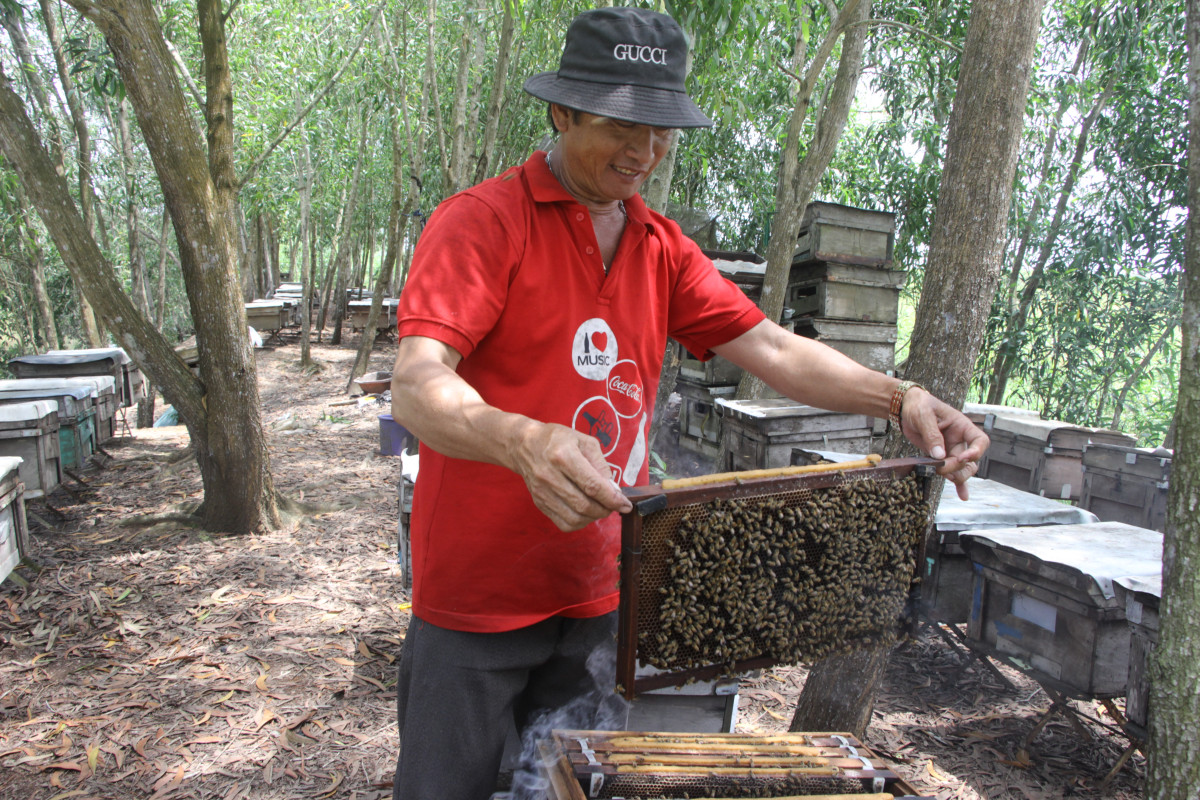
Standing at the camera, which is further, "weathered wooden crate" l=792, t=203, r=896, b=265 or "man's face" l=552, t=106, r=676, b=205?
"weathered wooden crate" l=792, t=203, r=896, b=265

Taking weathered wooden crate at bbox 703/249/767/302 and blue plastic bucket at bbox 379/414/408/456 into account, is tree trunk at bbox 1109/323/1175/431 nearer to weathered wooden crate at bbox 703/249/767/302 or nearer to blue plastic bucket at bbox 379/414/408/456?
weathered wooden crate at bbox 703/249/767/302

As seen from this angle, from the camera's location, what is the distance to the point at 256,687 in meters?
4.10

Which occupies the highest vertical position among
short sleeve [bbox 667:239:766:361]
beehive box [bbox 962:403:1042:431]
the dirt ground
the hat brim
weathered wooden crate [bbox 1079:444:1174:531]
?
the hat brim

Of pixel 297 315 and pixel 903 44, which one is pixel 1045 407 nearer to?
pixel 903 44

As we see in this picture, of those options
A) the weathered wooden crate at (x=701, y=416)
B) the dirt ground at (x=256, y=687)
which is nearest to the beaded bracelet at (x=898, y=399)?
the dirt ground at (x=256, y=687)

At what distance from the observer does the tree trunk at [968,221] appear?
2.87 m

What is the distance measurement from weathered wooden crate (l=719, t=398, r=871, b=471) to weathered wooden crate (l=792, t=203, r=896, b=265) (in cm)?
173

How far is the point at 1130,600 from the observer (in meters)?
3.14

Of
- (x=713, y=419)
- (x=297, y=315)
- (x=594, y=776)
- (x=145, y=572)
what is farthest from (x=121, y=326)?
(x=297, y=315)

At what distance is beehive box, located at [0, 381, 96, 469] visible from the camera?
22.0ft

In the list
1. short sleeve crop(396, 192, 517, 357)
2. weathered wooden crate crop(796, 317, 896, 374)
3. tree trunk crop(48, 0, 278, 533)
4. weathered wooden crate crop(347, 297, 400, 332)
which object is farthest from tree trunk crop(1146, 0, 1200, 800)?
weathered wooden crate crop(347, 297, 400, 332)

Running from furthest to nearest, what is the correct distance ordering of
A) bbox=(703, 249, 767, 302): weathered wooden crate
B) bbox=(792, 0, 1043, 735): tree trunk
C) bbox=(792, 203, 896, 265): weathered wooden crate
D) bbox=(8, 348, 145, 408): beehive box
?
bbox=(8, 348, 145, 408): beehive box, bbox=(703, 249, 767, 302): weathered wooden crate, bbox=(792, 203, 896, 265): weathered wooden crate, bbox=(792, 0, 1043, 735): tree trunk

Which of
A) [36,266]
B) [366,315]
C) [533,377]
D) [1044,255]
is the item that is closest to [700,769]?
[533,377]

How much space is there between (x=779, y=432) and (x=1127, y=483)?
2.80 metres
